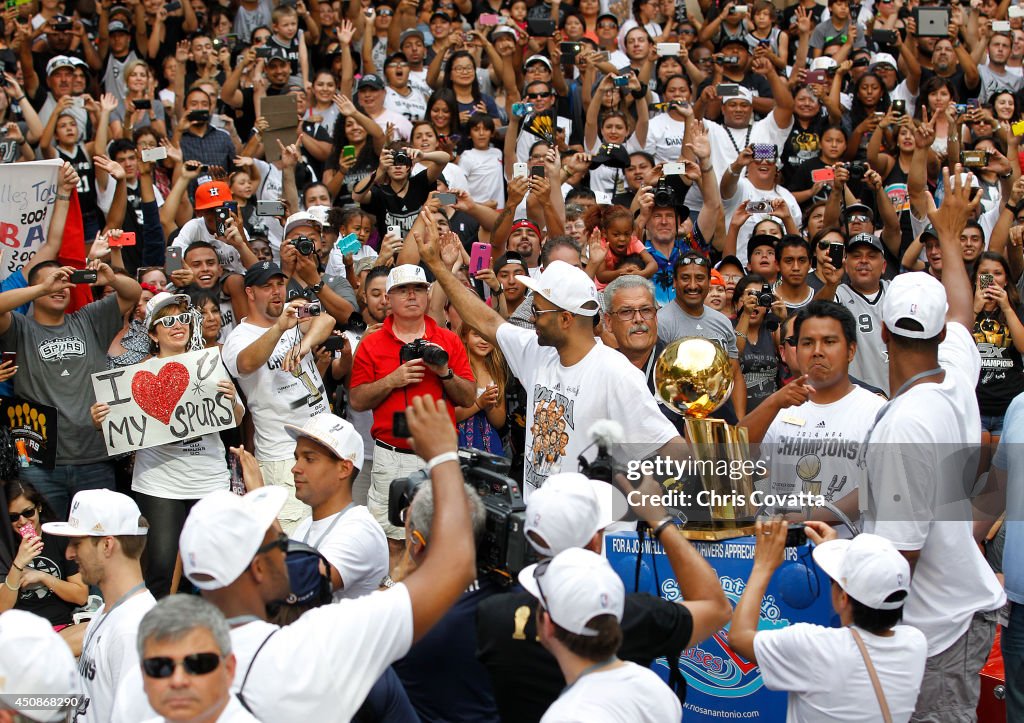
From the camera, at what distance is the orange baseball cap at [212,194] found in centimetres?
866

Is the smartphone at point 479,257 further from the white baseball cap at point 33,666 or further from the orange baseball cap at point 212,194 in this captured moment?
the white baseball cap at point 33,666

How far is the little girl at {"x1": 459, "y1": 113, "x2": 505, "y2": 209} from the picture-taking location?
35.1 ft

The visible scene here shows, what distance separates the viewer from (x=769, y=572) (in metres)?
3.98

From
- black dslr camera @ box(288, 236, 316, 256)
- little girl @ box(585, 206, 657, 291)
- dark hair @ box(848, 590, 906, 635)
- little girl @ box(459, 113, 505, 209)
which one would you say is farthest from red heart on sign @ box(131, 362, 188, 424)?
little girl @ box(459, 113, 505, 209)

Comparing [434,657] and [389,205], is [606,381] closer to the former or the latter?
[434,657]

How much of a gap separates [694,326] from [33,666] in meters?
5.23

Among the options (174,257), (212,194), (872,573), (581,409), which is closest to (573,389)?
(581,409)

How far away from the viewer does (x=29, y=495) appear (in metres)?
6.40

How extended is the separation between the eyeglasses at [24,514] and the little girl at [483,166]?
17.4 feet

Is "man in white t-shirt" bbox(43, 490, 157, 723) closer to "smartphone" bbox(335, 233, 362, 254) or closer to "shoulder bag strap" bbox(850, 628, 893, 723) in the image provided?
"shoulder bag strap" bbox(850, 628, 893, 723)

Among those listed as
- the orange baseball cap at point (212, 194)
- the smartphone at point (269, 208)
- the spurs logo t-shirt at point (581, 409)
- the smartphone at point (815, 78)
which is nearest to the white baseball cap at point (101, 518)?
the spurs logo t-shirt at point (581, 409)

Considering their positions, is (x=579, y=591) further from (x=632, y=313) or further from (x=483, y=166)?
(x=483, y=166)

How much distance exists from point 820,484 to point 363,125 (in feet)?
21.6

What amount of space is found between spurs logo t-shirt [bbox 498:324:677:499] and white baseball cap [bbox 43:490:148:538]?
1.72m
